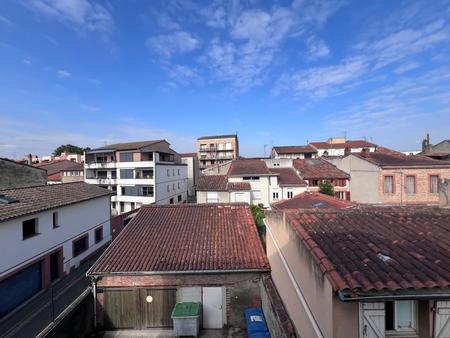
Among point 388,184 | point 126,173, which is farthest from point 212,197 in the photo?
point 388,184

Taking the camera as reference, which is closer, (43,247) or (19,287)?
(19,287)

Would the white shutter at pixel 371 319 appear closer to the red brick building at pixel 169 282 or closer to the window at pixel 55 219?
the red brick building at pixel 169 282

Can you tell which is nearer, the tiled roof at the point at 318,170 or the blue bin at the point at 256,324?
the blue bin at the point at 256,324

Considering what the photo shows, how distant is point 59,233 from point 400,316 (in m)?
16.6

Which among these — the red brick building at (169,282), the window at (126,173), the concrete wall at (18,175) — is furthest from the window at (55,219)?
the window at (126,173)

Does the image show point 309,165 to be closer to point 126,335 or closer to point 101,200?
point 101,200

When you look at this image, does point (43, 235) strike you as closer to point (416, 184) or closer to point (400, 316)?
point (400, 316)

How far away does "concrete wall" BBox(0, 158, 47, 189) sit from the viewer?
719 inches

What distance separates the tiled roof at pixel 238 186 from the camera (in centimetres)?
2655

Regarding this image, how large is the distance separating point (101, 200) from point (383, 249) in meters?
19.8

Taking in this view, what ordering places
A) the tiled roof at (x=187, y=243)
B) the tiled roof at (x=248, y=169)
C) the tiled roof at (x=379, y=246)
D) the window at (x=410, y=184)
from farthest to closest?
the tiled roof at (x=248, y=169), the window at (x=410, y=184), the tiled roof at (x=187, y=243), the tiled roof at (x=379, y=246)

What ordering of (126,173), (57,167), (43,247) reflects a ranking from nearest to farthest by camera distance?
(43,247) → (126,173) → (57,167)

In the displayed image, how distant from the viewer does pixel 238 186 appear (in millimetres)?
27000

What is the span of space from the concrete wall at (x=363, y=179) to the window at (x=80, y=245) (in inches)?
1031
